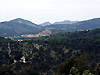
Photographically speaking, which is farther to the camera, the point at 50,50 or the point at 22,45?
the point at 22,45

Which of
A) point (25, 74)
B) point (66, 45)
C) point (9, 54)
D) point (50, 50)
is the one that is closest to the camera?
point (25, 74)

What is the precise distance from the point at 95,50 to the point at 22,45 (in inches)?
1417

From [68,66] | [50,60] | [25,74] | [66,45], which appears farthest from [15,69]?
[66,45]

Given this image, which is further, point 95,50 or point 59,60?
point 95,50

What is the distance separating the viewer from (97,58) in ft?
175

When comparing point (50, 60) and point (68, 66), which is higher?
point (68, 66)

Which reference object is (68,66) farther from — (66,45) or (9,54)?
(66,45)

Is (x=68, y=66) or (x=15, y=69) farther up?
(x=68, y=66)

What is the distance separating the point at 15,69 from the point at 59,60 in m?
16.9

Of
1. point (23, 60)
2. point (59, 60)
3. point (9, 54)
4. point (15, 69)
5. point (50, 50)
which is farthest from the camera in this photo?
point (50, 50)

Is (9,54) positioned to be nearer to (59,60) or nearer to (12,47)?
(12,47)

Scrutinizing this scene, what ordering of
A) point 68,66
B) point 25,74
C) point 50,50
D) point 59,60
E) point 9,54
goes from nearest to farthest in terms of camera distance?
point 68,66
point 25,74
point 59,60
point 9,54
point 50,50

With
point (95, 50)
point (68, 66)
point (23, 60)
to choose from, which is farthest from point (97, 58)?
point (68, 66)

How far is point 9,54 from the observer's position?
57531mm
